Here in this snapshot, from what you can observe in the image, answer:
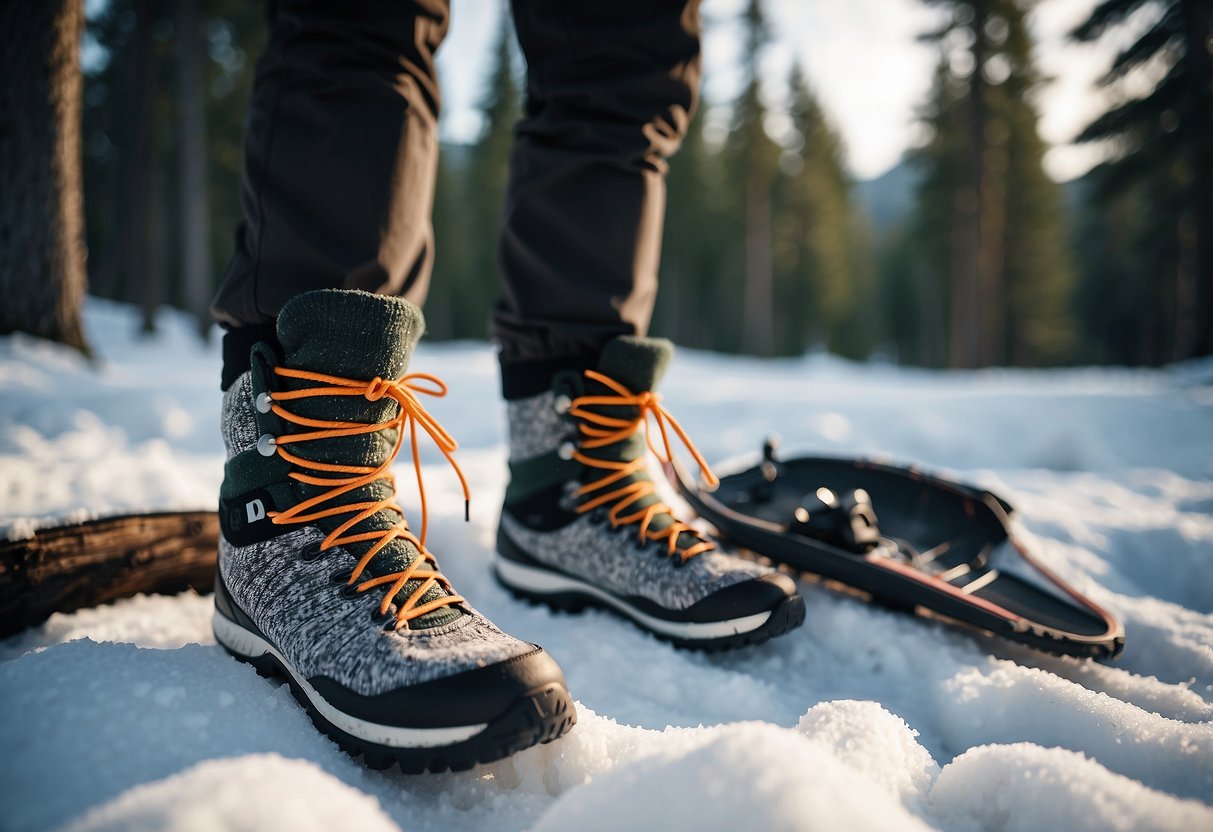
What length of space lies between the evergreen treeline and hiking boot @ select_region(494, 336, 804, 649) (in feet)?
26.8

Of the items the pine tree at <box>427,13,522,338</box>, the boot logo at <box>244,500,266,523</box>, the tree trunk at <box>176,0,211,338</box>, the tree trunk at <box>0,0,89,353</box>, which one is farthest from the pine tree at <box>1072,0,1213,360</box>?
the pine tree at <box>427,13,522,338</box>

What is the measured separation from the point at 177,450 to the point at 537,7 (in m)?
1.73

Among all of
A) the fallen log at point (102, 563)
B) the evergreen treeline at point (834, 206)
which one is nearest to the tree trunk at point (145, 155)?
the evergreen treeline at point (834, 206)

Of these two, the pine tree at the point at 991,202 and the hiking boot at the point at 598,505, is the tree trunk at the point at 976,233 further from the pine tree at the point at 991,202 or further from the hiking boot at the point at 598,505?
the hiking boot at the point at 598,505

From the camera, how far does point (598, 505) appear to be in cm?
111

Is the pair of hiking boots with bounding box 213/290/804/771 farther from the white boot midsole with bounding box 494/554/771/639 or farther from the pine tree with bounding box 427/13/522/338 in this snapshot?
the pine tree with bounding box 427/13/522/338

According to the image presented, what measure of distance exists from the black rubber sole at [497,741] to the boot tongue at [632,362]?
1.89 ft

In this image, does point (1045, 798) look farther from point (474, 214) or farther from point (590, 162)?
point (474, 214)

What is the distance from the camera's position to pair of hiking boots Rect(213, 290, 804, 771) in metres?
0.66

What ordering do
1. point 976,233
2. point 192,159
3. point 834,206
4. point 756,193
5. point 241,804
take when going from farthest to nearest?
point 834,206, point 756,193, point 976,233, point 192,159, point 241,804

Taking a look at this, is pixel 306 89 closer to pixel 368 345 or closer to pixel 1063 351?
pixel 368 345

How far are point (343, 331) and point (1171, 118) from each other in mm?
12398

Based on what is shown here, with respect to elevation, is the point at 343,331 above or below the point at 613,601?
above

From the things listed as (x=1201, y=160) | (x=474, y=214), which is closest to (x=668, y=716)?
(x=1201, y=160)
